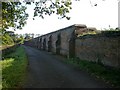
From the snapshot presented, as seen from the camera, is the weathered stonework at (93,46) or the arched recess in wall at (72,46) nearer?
the weathered stonework at (93,46)

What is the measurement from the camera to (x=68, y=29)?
2728 centimetres

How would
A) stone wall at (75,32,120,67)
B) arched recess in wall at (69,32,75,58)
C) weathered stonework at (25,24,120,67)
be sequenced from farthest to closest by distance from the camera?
arched recess in wall at (69,32,75,58)
weathered stonework at (25,24,120,67)
stone wall at (75,32,120,67)

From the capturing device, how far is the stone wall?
1443 centimetres

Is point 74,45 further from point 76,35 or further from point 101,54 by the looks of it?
point 101,54

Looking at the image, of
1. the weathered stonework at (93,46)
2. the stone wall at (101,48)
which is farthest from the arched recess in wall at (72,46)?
the stone wall at (101,48)

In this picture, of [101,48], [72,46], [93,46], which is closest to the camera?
[101,48]

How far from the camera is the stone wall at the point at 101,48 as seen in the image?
14433mm

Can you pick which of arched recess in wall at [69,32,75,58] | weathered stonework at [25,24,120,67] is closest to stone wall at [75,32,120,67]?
weathered stonework at [25,24,120,67]

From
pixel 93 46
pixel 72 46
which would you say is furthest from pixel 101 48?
pixel 72 46

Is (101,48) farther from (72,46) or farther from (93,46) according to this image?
(72,46)

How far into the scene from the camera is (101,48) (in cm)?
1680

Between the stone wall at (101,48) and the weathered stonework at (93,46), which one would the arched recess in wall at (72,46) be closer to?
the weathered stonework at (93,46)

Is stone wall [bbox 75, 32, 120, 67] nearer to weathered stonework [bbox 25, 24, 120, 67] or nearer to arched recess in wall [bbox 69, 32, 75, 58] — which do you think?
weathered stonework [bbox 25, 24, 120, 67]

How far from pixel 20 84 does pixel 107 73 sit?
18.3ft
